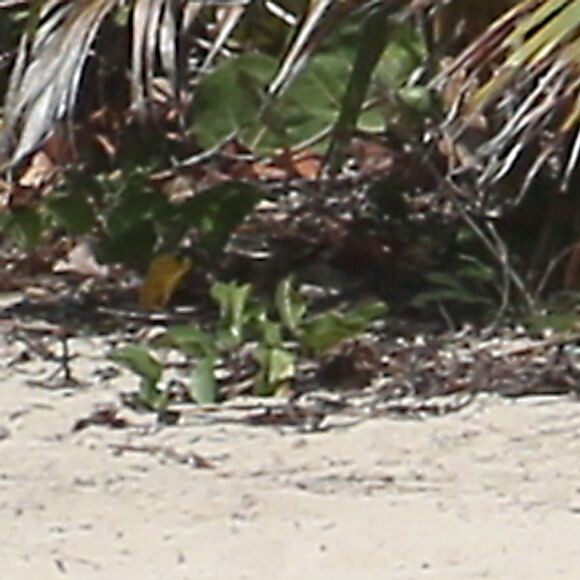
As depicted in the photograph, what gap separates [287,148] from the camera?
457cm

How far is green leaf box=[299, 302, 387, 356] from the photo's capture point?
4281mm

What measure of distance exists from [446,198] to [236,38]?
0.63 m

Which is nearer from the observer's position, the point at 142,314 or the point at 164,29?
the point at 164,29

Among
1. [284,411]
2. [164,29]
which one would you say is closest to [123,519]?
[284,411]

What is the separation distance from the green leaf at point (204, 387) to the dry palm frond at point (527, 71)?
0.70 metres

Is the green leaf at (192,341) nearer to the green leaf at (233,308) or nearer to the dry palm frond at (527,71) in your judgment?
the green leaf at (233,308)

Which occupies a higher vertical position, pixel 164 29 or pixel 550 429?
pixel 164 29

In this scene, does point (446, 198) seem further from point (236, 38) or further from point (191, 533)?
point (191, 533)

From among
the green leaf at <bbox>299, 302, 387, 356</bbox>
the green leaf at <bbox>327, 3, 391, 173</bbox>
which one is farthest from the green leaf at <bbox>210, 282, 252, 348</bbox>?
the green leaf at <bbox>327, 3, 391, 173</bbox>

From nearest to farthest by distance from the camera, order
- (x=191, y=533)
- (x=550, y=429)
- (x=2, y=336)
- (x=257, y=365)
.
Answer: (x=191, y=533)
(x=550, y=429)
(x=257, y=365)
(x=2, y=336)

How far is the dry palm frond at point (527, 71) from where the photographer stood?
3896mm

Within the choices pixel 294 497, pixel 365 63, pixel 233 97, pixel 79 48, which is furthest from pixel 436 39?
pixel 294 497

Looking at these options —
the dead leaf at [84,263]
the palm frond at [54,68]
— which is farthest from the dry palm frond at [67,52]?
the dead leaf at [84,263]

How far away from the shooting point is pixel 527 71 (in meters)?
4.05
